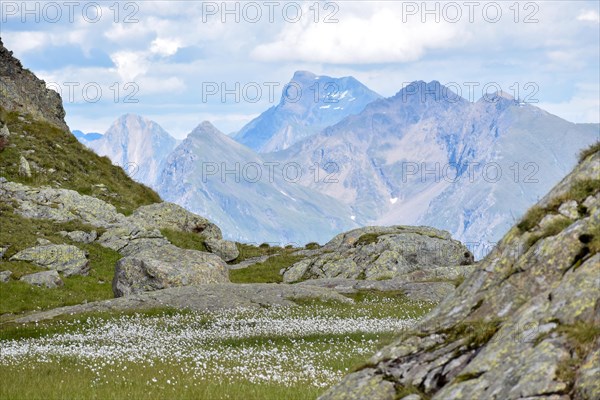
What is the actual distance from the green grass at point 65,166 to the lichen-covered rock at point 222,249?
898 centimetres

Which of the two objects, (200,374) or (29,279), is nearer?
(200,374)

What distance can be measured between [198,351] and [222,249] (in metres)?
47.6

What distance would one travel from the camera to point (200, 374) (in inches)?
846

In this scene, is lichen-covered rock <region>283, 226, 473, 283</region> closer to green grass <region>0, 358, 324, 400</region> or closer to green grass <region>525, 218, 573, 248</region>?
green grass <region>0, 358, 324, 400</region>

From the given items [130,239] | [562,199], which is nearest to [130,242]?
[130,239]

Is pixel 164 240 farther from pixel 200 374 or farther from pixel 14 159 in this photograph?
pixel 200 374

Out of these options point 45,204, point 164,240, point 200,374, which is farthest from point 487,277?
point 45,204

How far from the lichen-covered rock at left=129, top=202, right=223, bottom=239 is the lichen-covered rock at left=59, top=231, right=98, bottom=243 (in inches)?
268

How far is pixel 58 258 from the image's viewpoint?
56.2 meters

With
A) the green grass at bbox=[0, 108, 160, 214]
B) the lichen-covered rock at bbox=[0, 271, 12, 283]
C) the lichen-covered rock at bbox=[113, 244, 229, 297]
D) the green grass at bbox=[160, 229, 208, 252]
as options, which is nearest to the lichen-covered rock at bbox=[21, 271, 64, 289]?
the lichen-covered rock at bbox=[0, 271, 12, 283]

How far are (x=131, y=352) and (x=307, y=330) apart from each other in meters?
8.84

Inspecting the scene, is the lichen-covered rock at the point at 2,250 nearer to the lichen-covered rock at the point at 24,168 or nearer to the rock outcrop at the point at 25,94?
the lichen-covered rock at the point at 24,168

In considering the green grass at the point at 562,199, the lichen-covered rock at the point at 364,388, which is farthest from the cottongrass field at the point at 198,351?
the green grass at the point at 562,199

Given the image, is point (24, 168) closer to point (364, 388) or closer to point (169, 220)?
point (169, 220)
